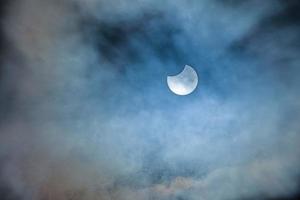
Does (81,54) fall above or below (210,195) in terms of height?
above

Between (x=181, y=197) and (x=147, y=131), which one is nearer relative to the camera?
(x=147, y=131)

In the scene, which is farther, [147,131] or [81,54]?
[147,131]

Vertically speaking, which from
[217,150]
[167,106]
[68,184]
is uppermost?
[167,106]

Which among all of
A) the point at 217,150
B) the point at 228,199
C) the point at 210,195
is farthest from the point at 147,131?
the point at 228,199

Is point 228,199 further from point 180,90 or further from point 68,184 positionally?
point 68,184

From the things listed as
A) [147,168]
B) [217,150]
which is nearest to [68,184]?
[147,168]

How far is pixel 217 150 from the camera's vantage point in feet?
A: 38.2

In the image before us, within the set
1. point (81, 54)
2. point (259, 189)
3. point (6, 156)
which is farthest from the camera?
point (259, 189)

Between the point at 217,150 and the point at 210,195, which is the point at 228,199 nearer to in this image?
the point at 210,195

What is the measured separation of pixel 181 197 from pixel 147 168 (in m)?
2.61

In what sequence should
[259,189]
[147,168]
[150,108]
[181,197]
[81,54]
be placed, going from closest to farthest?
[81,54] → [150,108] → [147,168] → [181,197] → [259,189]

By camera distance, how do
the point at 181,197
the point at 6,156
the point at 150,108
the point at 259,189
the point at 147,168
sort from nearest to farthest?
the point at 6,156 < the point at 150,108 < the point at 147,168 < the point at 181,197 < the point at 259,189

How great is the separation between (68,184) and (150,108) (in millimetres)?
4327

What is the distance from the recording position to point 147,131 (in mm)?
10617
